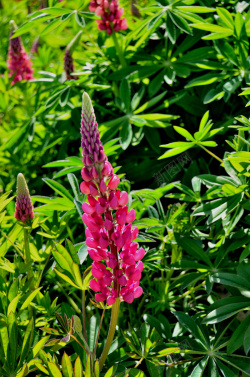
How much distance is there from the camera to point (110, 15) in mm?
2148

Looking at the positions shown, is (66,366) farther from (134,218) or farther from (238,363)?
(238,363)

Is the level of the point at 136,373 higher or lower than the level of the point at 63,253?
lower

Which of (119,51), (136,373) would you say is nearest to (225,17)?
(119,51)

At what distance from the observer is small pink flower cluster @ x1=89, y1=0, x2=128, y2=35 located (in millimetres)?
2129

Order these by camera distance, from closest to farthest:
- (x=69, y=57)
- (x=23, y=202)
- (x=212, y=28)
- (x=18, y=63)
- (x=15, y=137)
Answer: (x=23, y=202) < (x=212, y=28) < (x=69, y=57) < (x=15, y=137) < (x=18, y=63)

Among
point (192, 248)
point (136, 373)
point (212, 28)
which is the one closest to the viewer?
point (136, 373)

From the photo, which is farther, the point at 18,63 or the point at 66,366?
the point at 18,63

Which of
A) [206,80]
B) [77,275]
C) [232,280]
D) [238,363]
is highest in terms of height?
[206,80]

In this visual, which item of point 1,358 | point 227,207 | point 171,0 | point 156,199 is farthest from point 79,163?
point 171,0

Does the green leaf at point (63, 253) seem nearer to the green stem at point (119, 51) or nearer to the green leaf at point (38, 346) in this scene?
the green leaf at point (38, 346)

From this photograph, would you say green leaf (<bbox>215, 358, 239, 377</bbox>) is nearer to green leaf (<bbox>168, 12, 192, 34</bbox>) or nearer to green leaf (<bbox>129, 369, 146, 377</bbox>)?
green leaf (<bbox>129, 369, 146, 377</bbox>)

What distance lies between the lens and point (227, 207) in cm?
159

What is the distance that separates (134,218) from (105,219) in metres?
0.08

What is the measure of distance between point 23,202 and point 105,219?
0.45 m
